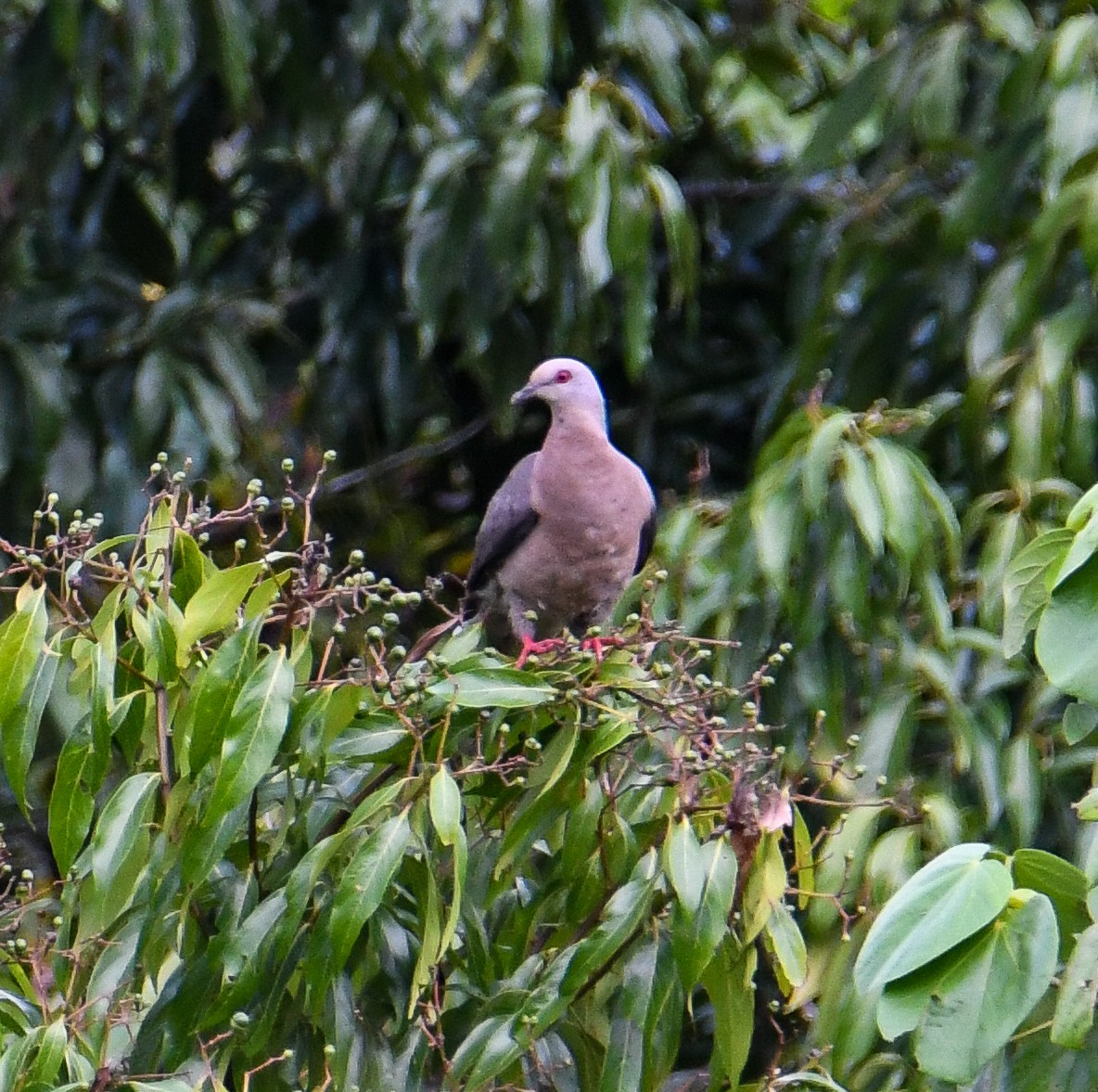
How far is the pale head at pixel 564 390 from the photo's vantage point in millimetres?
4930

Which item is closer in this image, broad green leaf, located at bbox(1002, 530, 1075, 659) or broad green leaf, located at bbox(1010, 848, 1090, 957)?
broad green leaf, located at bbox(1010, 848, 1090, 957)

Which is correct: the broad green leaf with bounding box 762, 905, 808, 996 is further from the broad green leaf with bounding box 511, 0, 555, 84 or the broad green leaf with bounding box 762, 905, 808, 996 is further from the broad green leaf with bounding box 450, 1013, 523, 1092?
the broad green leaf with bounding box 511, 0, 555, 84

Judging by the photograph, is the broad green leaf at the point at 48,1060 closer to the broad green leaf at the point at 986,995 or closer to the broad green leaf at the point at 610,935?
the broad green leaf at the point at 610,935

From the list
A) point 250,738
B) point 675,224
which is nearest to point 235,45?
point 675,224

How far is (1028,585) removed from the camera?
2305 mm

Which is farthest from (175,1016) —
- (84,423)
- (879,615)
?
A: (84,423)

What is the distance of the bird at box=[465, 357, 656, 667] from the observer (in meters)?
4.87

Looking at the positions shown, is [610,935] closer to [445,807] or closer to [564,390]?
[445,807]

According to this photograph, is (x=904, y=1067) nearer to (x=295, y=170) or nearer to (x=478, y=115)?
(x=478, y=115)

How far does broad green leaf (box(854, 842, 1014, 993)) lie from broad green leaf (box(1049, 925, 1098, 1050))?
209 mm

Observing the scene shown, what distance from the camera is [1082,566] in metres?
1.93

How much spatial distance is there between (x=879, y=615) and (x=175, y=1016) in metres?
1.84

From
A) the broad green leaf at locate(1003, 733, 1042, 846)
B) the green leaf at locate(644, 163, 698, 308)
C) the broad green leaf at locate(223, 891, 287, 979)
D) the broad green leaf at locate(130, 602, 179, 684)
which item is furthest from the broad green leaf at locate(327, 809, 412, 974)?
the green leaf at locate(644, 163, 698, 308)

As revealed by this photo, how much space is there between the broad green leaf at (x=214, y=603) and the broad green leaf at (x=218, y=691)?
0.18 ft
